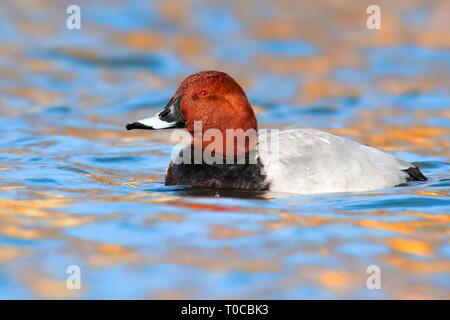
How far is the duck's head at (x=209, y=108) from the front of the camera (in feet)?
22.9

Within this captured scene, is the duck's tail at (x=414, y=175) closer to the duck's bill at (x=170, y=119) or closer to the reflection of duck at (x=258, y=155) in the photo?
the reflection of duck at (x=258, y=155)

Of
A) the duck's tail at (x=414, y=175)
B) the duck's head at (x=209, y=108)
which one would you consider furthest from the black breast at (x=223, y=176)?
the duck's tail at (x=414, y=175)

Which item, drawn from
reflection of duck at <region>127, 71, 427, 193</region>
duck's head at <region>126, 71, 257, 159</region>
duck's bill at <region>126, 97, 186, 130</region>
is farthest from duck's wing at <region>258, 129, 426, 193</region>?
duck's bill at <region>126, 97, 186, 130</region>

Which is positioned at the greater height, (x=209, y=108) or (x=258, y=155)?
(x=209, y=108)

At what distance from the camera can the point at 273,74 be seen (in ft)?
42.0

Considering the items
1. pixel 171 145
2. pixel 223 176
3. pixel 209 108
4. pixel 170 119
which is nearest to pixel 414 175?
pixel 223 176

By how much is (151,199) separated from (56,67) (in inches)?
255

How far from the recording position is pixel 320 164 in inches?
267

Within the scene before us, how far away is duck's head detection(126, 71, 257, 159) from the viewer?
6.98 m

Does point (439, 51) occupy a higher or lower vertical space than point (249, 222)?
higher

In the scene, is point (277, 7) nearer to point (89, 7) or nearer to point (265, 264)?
point (89, 7)

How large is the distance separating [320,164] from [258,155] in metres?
0.46

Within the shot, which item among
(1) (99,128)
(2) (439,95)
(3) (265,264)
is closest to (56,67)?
(1) (99,128)

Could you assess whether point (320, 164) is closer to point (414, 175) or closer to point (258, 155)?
point (258, 155)
